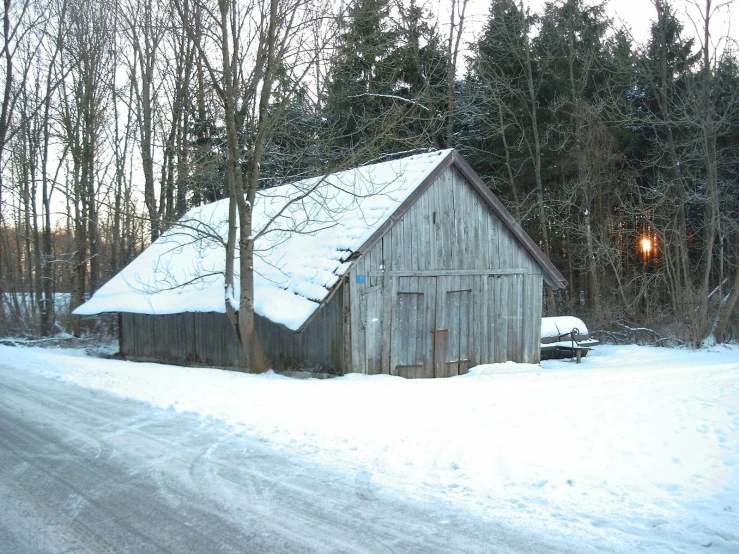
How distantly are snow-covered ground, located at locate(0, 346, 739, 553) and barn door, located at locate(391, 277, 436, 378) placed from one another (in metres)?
2.12

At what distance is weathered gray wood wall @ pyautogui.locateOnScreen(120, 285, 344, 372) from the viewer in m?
13.5

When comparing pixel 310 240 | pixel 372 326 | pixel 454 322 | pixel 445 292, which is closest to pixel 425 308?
pixel 445 292

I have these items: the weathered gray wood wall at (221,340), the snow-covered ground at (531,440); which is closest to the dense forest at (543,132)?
the weathered gray wood wall at (221,340)

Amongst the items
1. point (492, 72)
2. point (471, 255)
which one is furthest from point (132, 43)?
point (471, 255)

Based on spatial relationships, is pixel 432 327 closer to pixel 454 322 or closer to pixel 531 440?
pixel 454 322

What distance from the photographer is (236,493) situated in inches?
212

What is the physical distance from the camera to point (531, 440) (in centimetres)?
687

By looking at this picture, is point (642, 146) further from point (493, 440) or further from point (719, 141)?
point (493, 440)

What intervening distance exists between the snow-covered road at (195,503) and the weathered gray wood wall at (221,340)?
5.96 metres

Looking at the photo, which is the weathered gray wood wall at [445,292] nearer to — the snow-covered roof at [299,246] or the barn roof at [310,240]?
the barn roof at [310,240]

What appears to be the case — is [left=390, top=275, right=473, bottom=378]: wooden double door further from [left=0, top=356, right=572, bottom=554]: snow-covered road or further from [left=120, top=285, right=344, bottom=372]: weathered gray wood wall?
[left=0, top=356, right=572, bottom=554]: snow-covered road

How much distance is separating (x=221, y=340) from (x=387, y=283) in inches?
198

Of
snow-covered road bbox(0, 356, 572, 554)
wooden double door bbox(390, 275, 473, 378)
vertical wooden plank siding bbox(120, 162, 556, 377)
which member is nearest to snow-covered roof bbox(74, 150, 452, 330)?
vertical wooden plank siding bbox(120, 162, 556, 377)

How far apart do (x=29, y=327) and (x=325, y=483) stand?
2575cm
